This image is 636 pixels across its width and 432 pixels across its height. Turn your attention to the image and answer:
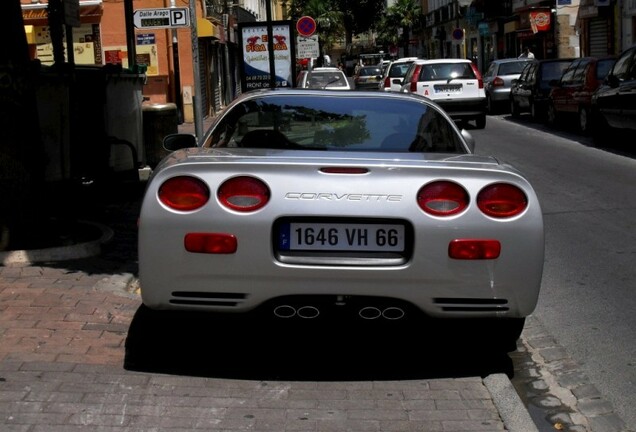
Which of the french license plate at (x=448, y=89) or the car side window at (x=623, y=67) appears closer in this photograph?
the car side window at (x=623, y=67)

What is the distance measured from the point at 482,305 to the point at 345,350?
45.0 inches

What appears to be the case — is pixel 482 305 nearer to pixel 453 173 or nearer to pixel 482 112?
pixel 453 173

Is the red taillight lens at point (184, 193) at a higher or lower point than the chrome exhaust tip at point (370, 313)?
higher

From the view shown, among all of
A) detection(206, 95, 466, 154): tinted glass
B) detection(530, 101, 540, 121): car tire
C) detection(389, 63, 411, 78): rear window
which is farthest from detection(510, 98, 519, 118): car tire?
detection(206, 95, 466, 154): tinted glass

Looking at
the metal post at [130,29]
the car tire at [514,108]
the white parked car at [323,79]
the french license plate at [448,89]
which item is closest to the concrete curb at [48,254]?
the metal post at [130,29]

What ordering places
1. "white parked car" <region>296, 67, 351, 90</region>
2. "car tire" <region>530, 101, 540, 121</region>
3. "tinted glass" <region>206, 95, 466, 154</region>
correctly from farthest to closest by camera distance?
"white parked car" <region>296, 67, 351, 90</region> < "car tire" <region>530, 101, 540, 121</region> < "tinted glass" <region>206, 95, 466, 154</region>

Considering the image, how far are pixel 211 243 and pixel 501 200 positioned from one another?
140 cm

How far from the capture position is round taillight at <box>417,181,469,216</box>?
4.80m

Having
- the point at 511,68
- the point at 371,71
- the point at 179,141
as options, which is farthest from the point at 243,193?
the point at 371,71

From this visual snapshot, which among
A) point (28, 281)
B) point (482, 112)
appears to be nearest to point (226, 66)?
point (482, 112)

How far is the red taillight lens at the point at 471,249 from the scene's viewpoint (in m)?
4.77

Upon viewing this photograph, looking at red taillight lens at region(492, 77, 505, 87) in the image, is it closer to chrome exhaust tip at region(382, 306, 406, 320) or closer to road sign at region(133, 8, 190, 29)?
road sign at region(133, 8, 190, 29)

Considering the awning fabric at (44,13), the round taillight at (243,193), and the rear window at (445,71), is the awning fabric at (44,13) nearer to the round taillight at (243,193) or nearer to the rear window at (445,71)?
the rear window at (445,71)

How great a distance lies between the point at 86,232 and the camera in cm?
874
